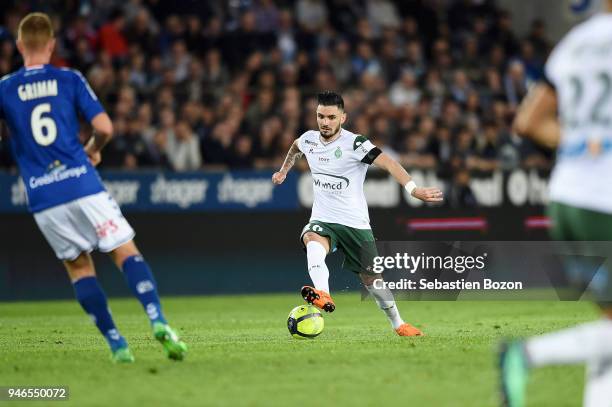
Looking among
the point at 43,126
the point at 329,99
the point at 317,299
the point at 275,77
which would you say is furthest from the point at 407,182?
the point at 275,77

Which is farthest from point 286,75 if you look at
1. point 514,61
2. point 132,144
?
Result: point 514,61

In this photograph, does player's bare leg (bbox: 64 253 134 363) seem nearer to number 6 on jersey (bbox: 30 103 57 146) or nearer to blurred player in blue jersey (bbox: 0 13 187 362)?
blurred player in blue jersey (bbox: 0 13 187 362)

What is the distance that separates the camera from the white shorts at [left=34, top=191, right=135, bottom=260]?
27.7ft

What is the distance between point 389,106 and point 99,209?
14182mm

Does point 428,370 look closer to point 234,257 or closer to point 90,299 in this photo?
point 90,299

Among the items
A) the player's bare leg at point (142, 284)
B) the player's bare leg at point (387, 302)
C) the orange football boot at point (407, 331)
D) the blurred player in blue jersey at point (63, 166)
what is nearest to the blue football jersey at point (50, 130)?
the blurred player in blue jersey at point (63, 166)

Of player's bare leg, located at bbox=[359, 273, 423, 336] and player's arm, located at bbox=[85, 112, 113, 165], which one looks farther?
player's bare leg, located at bbox=[359, 273, 423, 336]

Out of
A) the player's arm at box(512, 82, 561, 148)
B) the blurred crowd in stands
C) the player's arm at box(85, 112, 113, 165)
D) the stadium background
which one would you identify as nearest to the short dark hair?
the player's arm at box(85, 112, 113, 165)

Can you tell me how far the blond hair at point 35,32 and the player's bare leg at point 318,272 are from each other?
3563 millimetres

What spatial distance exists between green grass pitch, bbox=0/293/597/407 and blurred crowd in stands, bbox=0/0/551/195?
19.1ft

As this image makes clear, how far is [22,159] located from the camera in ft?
28.2

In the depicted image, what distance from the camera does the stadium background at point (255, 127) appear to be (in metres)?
19.4

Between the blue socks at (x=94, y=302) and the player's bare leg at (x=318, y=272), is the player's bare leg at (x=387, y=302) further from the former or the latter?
the blue socks at (x=94, y=302)

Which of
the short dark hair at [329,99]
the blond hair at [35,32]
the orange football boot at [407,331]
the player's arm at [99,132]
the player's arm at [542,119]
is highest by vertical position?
the blond hair at [35,32]
